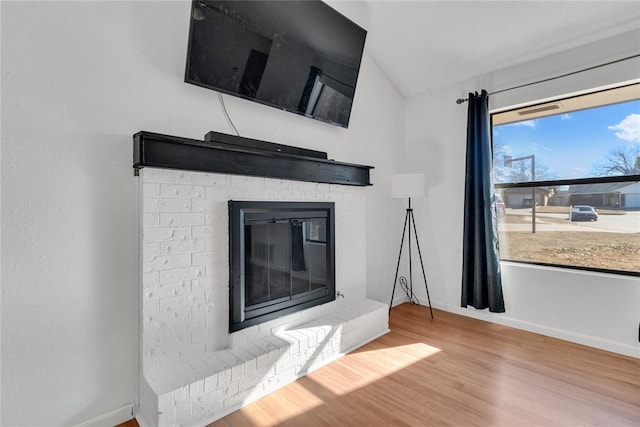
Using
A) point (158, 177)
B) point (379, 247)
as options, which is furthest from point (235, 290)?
point (379, 247)

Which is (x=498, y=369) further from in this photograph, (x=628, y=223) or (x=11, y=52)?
(x=11, y=52)

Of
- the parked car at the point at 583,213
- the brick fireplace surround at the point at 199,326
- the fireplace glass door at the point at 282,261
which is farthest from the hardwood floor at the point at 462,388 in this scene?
the parked car at the point at 583,213

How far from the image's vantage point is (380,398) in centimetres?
182

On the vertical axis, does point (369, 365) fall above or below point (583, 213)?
below

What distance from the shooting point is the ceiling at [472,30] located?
7.50ft

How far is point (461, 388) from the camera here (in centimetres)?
191

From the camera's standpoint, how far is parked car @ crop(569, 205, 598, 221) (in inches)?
101

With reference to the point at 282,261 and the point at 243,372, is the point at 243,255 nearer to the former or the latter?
the point at 282,261

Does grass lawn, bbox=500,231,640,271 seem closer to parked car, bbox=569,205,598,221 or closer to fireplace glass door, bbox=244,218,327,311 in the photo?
parked car, bbox=569,205,598,221

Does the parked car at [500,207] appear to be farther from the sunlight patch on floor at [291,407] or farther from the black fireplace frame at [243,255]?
the sunlight patch on floor at [291,407]

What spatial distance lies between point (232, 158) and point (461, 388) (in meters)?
2.00

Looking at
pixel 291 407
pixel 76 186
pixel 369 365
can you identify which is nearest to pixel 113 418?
pixel 291 407

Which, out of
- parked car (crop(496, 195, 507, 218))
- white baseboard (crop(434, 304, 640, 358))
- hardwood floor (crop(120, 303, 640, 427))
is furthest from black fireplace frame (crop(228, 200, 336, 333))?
parked car (crop(496, 195, 507, 218))

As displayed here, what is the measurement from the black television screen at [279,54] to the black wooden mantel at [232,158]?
0.34m
